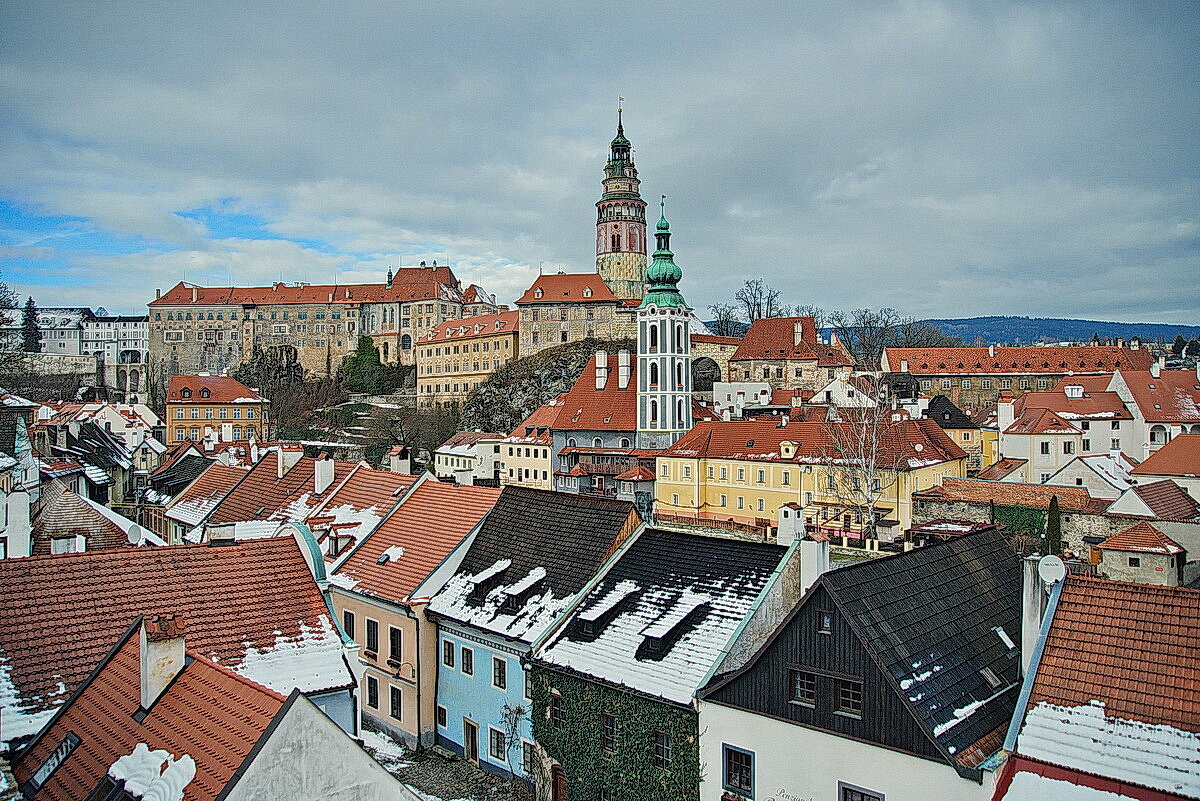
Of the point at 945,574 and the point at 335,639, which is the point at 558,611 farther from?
the point at 945,574

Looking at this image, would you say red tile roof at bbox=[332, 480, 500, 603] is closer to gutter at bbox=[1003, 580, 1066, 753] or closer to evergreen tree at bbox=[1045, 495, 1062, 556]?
gutter at bbox=[1003, 580, 1066, 753]

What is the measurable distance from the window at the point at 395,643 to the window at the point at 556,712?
4.97m

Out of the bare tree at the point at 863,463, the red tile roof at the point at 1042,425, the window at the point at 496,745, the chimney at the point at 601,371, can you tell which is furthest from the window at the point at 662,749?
the chimney at the point at 601,371

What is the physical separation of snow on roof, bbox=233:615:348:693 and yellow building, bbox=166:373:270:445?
61.8 metres

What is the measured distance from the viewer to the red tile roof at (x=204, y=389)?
71.1m

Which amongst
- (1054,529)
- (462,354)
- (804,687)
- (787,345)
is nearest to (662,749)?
(804,687)

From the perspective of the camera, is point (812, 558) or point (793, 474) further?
point (793, 474)

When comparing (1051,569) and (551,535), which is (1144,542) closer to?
(1051,569)

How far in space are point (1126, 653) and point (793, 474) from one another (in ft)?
102

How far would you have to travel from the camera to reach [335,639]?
499 inches

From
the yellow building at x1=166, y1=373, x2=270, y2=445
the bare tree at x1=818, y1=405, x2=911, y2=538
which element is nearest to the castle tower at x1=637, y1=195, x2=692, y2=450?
the bare tree at x1=818, y1=405, x2=911, y2=538

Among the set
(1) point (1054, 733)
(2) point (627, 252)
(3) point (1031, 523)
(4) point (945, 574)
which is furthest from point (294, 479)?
(2) point (627, 252)

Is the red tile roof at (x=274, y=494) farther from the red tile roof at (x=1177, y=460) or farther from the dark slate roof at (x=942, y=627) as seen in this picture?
the red tile roof at (x=1177, y=460)

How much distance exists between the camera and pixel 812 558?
51.8ft
